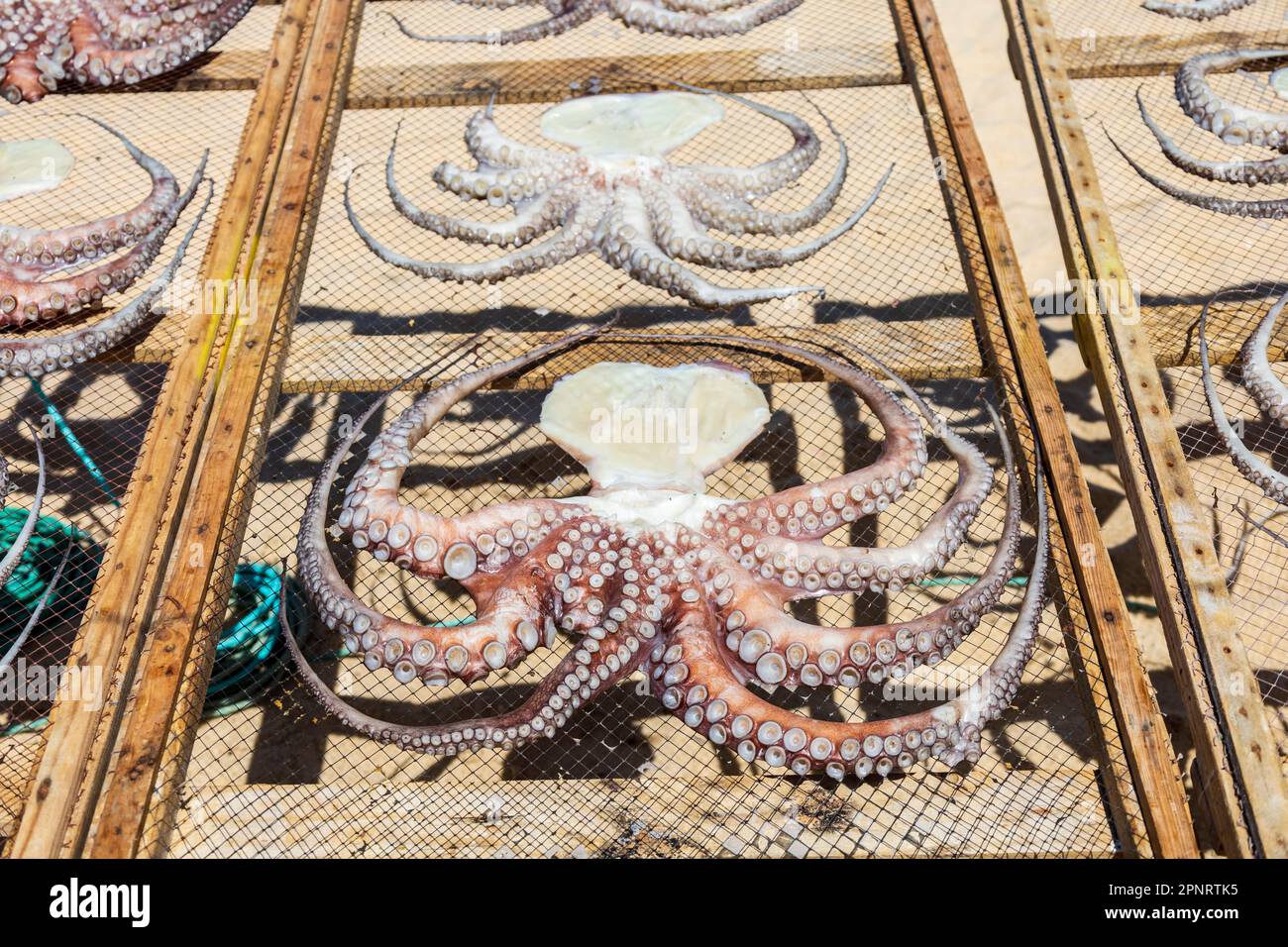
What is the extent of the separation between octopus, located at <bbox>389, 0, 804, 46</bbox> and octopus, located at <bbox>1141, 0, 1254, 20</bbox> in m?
1.60

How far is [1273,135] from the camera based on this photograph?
414 centimetres

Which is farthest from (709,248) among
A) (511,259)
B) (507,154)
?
(507,154)

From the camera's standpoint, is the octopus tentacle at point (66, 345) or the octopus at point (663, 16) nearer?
the octopus tentacle at point (66, 345)

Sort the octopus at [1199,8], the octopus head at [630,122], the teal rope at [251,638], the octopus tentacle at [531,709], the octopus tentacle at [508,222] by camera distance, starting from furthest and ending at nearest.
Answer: the octopus at [1199,8] < the teal rope at [251,638] < the octopus head at [630,122] < the octopus tentacle at [508,222] < the octopus tentacle at [531,709]

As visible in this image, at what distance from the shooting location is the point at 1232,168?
3.99 metres

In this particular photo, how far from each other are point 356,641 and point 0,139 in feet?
11.1

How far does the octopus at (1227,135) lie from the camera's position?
384 centimetres

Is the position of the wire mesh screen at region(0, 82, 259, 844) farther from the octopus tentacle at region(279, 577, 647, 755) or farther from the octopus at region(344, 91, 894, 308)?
the octopus tentacle at region(279, 577, 647, 755)

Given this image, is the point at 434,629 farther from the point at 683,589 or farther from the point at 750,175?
the point at 750,175

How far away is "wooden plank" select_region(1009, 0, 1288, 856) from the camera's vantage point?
250cm

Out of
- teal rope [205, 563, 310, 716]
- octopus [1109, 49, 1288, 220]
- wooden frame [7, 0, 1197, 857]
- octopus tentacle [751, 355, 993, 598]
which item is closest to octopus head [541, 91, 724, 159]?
wooden frame [7, 0, 1197, 857]

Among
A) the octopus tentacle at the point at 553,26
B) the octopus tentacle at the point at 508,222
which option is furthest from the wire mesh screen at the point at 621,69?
the octopus tentacle at the point at 508,222

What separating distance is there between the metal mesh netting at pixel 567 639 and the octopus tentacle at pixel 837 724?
→ 27cm

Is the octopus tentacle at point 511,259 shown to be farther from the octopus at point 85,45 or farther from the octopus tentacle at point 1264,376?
the octopus tentacle at point 1264,376
